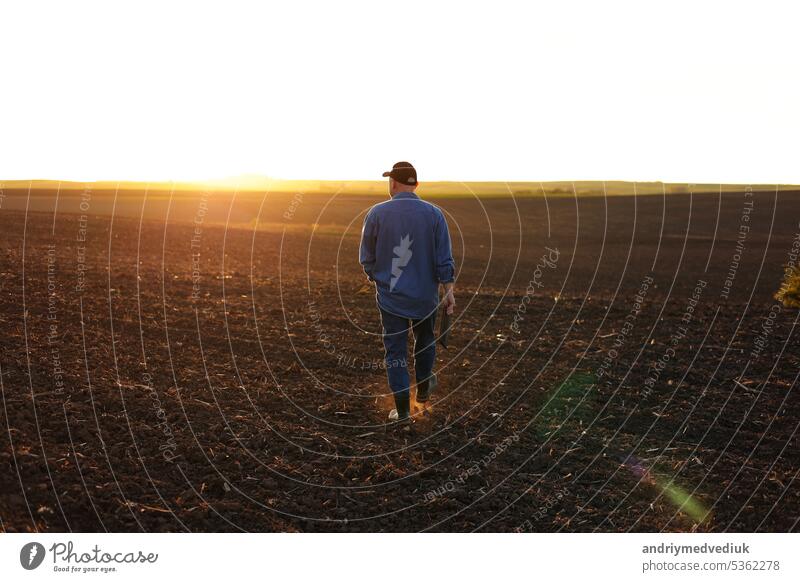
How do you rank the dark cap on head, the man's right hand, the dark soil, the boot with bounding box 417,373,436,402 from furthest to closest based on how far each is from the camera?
the boot with bounding box 417,373,436,402, the man's right hand, the dark cap on head, the dark soil

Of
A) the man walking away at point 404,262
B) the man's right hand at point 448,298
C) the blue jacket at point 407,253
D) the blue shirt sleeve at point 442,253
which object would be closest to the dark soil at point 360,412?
the man walking away at point 404,262

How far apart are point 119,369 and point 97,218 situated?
20.4 meters

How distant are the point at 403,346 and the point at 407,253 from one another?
2.67 ft

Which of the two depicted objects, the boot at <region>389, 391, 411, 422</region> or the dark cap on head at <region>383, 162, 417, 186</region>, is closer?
the dark cap on head at <region>383, 162, 417, 186</region>

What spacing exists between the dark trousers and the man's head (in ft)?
3.58

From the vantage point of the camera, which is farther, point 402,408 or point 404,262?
point 402,408

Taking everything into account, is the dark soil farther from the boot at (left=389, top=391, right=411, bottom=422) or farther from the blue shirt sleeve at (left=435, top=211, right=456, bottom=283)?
the blue shirt sleeve at (left=435, top=211, right=456, bottom=283)

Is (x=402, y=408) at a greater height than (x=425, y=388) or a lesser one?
lesser

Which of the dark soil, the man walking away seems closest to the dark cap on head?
the man walking away

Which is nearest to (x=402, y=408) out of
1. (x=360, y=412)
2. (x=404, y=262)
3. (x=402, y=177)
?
(x=360, y=412)

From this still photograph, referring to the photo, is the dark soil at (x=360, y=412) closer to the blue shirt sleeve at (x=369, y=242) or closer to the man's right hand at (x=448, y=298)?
the man's right hand at (x=448, y=298)

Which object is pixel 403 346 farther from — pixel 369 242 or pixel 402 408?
pixel 369 242

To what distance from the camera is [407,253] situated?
21.8 ft

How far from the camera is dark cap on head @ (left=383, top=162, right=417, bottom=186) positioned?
258 inches
